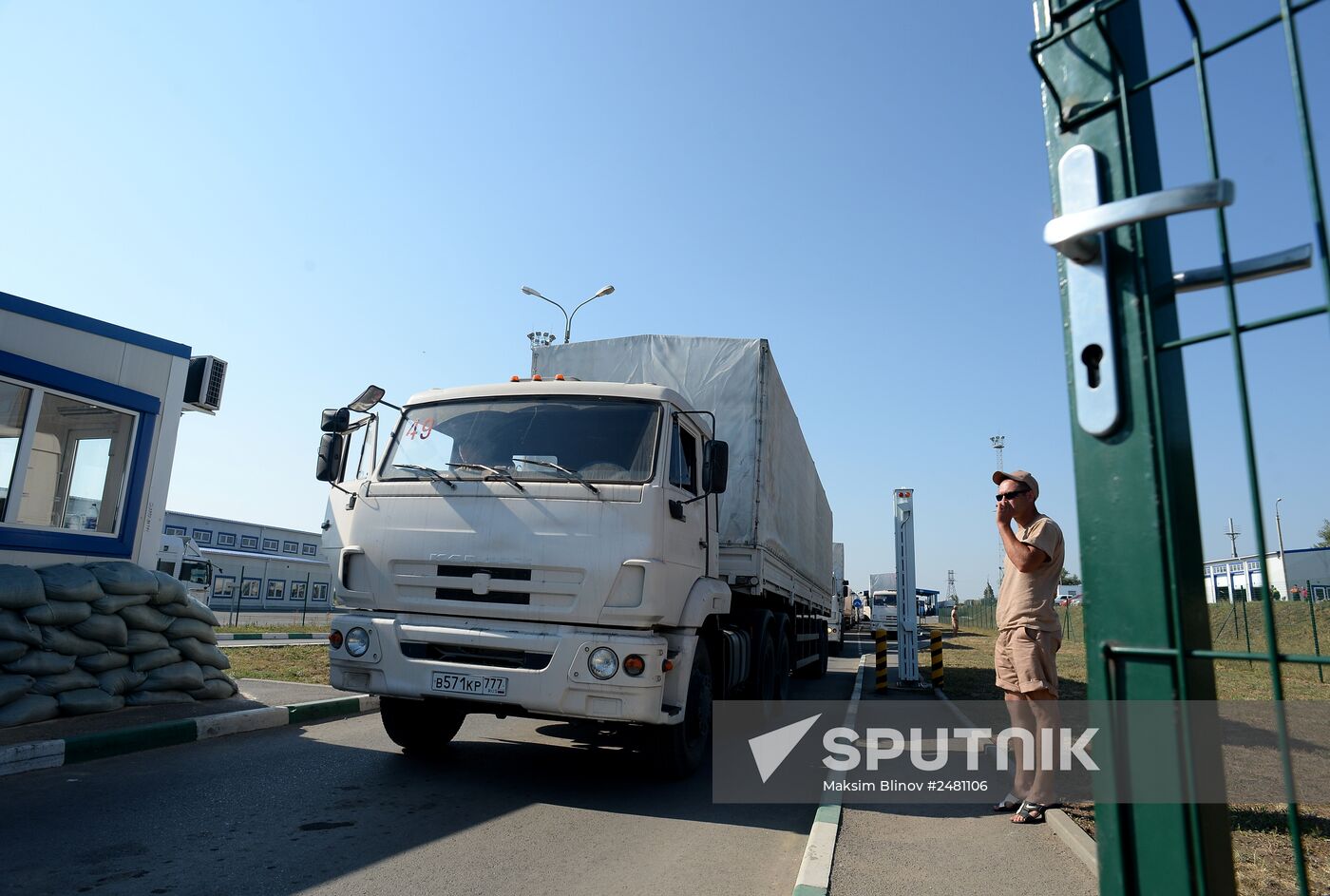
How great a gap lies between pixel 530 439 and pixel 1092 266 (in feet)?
14.8

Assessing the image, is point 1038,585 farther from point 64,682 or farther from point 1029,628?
point 64,682

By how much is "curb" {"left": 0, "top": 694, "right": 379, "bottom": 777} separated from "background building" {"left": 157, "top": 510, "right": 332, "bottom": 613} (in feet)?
78.0

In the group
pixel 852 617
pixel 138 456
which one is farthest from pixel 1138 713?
pixel 852 617

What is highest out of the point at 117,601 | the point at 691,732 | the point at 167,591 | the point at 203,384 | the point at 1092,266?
the point at 203,384

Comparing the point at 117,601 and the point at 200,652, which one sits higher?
the point at 117,601

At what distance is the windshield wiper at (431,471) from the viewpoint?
5.46 metres

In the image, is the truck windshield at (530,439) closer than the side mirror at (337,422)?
Yes

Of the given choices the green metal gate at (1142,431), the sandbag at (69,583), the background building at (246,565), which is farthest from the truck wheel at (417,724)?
the background building at (246,565)

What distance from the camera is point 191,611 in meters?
7.64

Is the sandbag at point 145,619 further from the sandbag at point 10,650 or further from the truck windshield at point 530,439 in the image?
the truck windshield at point 530,439

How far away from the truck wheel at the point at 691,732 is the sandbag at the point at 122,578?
15.9ft

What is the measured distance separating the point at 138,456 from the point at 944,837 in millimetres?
8165

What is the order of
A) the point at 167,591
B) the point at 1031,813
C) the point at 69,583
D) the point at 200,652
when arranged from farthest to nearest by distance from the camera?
the point at 200,652, the point at 167,591, the point at 69,583, the point at 1031,813

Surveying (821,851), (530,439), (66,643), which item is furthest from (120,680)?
(821,851)
